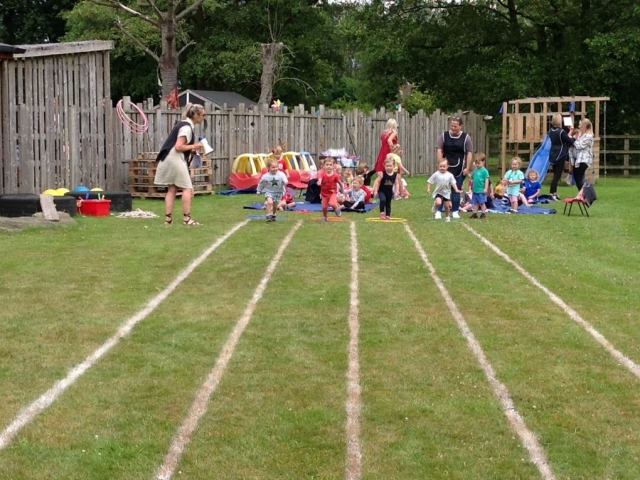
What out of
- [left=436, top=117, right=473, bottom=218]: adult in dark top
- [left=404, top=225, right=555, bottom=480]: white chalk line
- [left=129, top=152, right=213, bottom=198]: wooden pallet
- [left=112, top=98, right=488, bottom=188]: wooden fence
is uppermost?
[left=112, top=98, right=488, bottom=188]: wooden fence

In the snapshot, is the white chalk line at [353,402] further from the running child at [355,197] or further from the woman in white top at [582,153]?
the woman in white top at [582,153]

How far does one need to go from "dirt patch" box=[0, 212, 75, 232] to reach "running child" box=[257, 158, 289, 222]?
9.50 ft

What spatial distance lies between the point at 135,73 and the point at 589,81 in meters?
27.4

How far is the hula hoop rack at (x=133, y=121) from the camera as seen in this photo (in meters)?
19.7

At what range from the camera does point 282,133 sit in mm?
24828

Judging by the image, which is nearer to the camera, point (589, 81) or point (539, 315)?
point (539, 315)

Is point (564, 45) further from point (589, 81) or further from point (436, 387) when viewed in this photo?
point (436, 387)

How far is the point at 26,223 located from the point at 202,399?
8440mm

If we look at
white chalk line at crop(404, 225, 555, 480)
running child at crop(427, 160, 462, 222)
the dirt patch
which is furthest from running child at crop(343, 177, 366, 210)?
white chalk line at crop(404, 225, 555, 480)

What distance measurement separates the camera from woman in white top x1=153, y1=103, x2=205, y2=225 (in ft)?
44.2

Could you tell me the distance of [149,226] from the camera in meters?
13.4

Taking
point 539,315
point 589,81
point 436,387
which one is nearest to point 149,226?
point 539,315

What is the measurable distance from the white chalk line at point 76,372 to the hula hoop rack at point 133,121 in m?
11.1

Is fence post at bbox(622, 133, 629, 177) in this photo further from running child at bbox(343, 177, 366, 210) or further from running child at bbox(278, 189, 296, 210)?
running child at bbox(278, 189, 296, 210)
